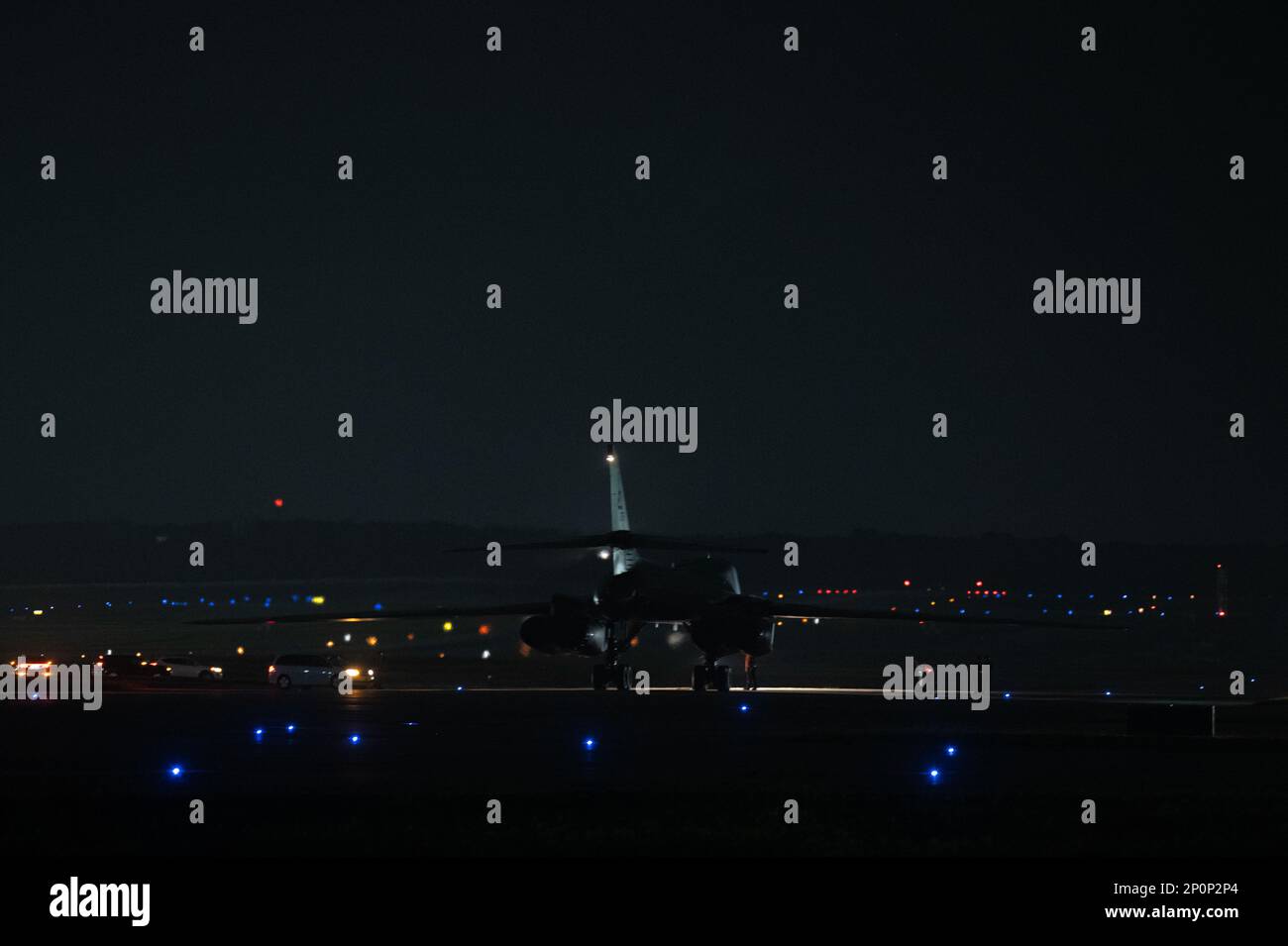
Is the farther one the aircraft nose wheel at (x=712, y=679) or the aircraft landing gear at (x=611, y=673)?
the aircraft landing gear at (x=611, y=673)

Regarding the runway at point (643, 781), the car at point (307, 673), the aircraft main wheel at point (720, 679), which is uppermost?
the car at point (307, 673)

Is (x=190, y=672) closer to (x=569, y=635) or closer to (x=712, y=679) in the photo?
(x=569, y=635)

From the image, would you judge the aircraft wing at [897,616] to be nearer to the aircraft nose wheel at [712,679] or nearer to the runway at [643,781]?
the aircraft nose wheel at [712,679]

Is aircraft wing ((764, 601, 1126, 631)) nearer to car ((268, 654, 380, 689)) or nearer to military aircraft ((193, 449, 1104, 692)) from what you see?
military aircraft ((193, 449, 1104, 692))

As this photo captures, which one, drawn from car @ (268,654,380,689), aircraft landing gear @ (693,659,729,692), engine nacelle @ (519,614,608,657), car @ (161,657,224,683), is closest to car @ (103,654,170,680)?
car @ (161,657,224,683)

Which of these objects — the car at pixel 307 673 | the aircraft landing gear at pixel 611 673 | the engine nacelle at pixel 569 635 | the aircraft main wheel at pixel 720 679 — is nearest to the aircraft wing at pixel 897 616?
the aircraft main wheel at pixel 720 679

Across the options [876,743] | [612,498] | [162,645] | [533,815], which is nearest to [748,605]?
[612,498]
